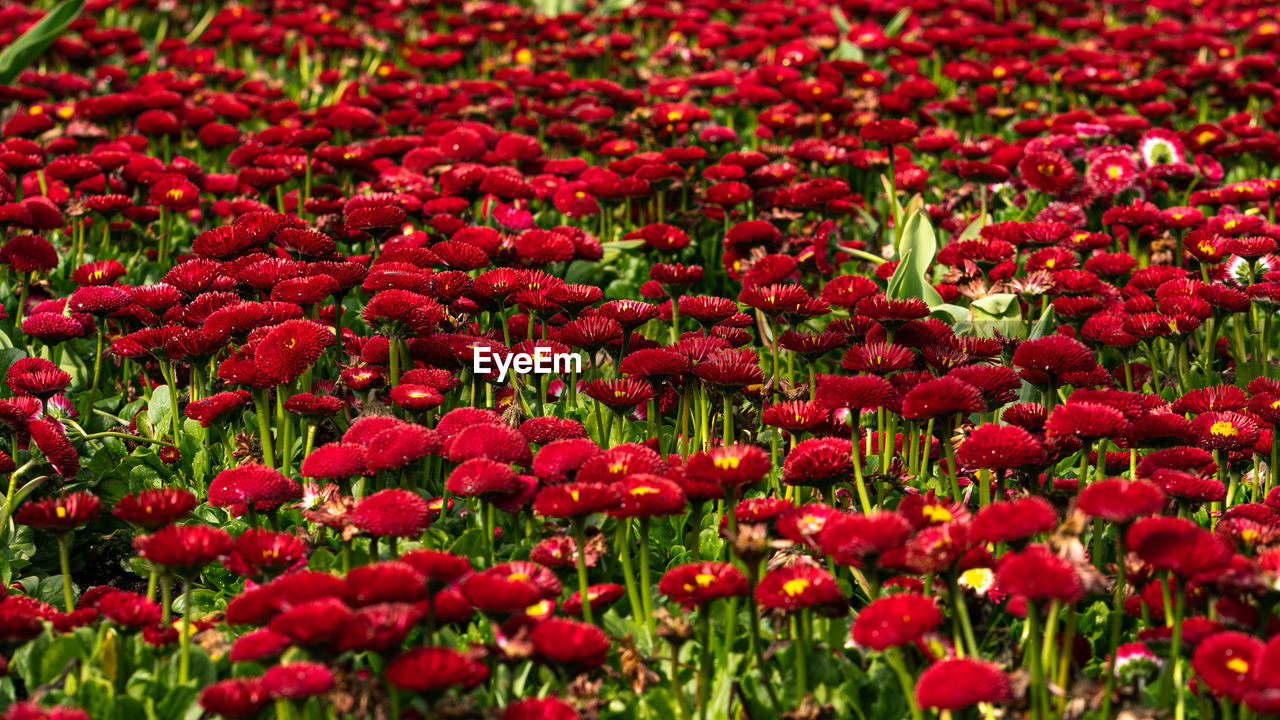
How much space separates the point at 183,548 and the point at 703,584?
0.92m

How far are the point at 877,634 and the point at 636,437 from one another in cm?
174

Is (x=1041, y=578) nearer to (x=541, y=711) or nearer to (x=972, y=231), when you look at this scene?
(x=541, y=711)

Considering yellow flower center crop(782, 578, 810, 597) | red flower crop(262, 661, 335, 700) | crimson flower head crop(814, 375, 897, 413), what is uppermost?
crimson flower head crop(814, 375, 897, 413)

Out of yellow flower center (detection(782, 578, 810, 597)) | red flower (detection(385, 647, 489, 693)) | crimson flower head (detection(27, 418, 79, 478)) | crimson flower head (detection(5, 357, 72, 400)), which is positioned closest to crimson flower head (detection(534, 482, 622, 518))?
yellow flower center (detection(782, 578, 810, 597))

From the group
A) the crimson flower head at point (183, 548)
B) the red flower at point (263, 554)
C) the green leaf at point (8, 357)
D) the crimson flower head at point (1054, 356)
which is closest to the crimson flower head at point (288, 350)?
the red flower at point (263, 554)

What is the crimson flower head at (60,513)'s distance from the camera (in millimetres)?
2584

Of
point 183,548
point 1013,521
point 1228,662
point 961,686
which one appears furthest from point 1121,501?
point 183,548

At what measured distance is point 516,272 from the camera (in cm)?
370

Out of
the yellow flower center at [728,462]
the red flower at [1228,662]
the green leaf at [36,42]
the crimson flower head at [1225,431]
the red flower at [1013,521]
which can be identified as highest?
the green leaf at [36,42]

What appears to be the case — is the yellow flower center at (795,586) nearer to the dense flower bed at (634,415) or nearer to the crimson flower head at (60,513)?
the dense flower bed at (634,415)

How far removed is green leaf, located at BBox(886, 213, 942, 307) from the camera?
4.09m

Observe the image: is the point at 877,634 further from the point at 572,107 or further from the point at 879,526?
the point at 572,107

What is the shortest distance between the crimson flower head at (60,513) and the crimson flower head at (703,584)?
1.16m

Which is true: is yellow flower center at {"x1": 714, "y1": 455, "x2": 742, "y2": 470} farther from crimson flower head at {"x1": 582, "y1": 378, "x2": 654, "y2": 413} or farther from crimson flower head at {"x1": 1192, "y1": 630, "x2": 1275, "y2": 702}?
crimson flower head at {"x1": 1192, "y1": 630, "x2": 1275, "y2": 702}
